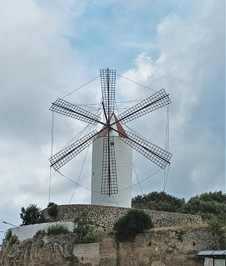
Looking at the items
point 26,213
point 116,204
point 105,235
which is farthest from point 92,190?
point 105,235

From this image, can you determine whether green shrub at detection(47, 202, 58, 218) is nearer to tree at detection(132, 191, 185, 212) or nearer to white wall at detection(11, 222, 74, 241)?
white wall at detection(11, 222, 74, 241)

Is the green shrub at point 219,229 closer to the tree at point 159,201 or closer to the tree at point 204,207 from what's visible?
the tree at point 204,207

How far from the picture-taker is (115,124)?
25.6m

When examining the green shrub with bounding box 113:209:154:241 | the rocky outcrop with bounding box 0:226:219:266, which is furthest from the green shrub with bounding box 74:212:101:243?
the green shrub with bounding box 113:209:154:241

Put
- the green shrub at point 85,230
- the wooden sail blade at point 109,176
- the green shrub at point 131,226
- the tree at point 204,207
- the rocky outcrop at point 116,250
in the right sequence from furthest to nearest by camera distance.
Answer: the tree at point 204,207
the wooden sail blade at point 109,176
the green shrub at point 85,230
the green shrub at point 131,226
the rocky outcrop at point 116,250

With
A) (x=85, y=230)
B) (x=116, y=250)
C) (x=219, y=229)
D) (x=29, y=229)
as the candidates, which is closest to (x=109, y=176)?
(x=85, y=230)

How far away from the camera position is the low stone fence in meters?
22.0

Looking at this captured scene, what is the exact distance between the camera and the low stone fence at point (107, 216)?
22.0 m

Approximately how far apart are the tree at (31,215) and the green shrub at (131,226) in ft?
19.5

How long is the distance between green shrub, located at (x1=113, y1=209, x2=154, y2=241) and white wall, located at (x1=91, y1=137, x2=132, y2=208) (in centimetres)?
476

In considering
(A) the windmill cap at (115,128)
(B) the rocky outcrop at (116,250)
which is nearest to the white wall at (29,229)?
(B) the rocky outcrop at (116,250)

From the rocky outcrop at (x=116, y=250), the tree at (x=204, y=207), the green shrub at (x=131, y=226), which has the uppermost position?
the tree at (x=204, y=207)

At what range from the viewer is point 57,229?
21062 mm

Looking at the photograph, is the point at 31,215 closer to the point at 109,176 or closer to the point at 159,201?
the point at 109,176
